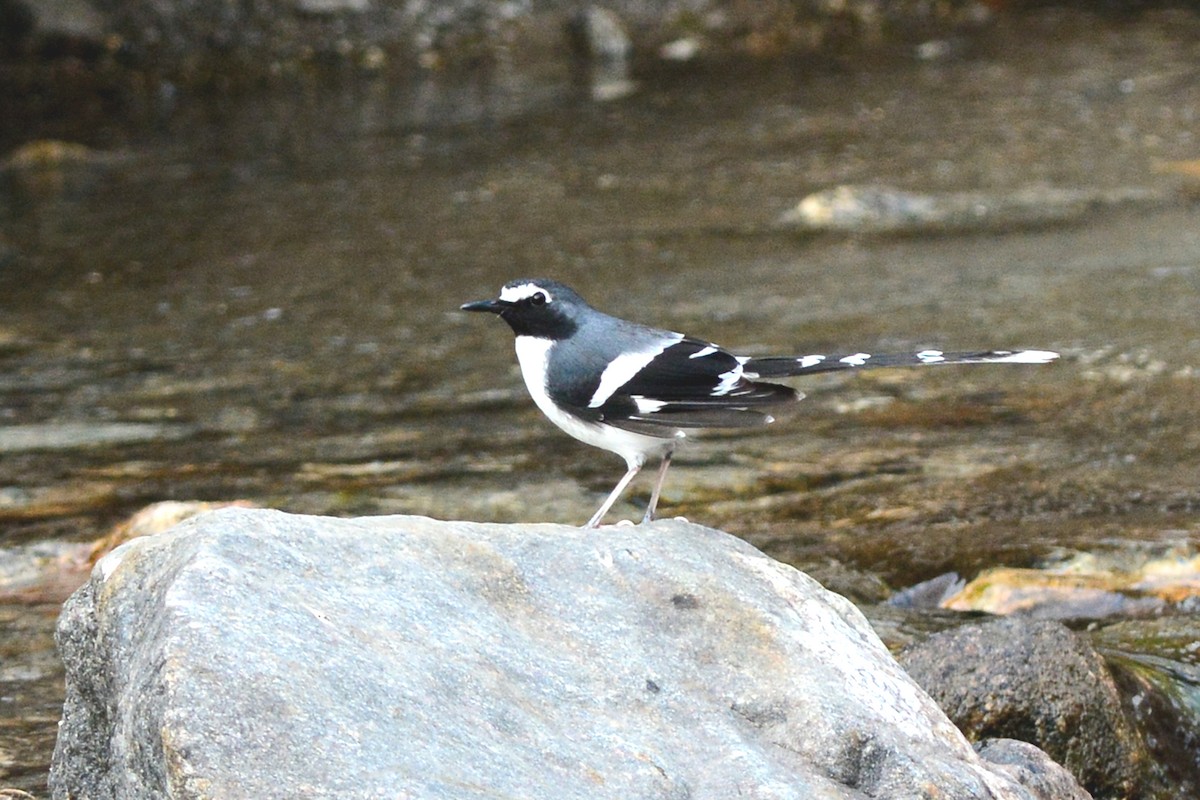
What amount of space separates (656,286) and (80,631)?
23.5 feet

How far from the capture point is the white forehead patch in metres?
5.32

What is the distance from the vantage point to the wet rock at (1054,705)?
16.4 ft

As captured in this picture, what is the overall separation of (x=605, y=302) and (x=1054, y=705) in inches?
230

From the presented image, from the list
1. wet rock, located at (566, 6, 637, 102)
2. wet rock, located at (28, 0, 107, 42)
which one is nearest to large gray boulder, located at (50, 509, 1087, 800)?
wet rock, located at (28, 0, 107, 42)

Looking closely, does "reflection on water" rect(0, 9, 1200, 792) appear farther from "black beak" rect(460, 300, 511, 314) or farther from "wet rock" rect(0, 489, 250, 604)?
"black beak" rect(460, 300, 511, 314)

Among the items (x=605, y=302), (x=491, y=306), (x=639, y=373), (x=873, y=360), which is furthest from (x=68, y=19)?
(x=873, y=360)

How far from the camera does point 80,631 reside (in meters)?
3.98

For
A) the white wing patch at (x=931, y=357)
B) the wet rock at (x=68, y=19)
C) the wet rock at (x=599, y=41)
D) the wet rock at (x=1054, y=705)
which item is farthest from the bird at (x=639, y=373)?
the wet rock at (x=599, y=41)

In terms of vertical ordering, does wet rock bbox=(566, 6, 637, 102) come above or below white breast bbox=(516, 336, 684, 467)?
below

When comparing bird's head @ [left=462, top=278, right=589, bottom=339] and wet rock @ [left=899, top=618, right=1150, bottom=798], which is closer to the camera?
wet rock @ [left=899, top=618, right=1150, bottom=798]

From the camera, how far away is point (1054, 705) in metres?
4.99

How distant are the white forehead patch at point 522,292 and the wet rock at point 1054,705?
1658mm

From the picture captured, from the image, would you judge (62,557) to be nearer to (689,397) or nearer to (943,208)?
(689,397)

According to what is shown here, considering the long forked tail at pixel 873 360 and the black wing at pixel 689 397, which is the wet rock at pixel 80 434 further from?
the long forked tail at pixel 873 360
